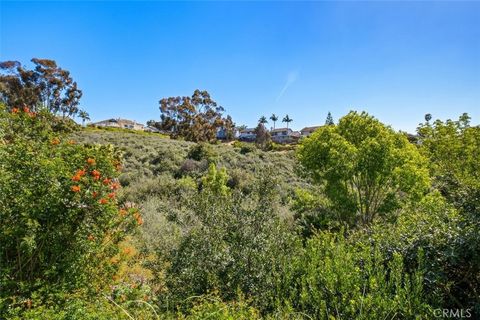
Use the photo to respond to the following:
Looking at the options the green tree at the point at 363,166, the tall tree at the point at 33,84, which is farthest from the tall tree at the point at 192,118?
the green tree at the point at 363,166

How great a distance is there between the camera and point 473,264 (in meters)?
4.23

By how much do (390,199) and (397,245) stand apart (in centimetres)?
529

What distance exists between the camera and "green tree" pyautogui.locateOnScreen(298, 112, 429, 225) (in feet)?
30.2

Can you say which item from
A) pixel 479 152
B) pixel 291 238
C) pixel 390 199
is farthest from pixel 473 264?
pixel 479 152

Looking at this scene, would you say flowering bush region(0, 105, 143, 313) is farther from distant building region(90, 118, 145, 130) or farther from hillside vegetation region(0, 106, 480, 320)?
distant building region(90, 118, 145, 130)

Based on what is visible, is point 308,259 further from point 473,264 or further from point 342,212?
point 342,212

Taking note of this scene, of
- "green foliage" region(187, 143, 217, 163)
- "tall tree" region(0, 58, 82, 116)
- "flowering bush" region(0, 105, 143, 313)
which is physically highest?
"tall tree" region(0, 58, 82, 116)

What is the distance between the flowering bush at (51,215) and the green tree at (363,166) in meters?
7.46

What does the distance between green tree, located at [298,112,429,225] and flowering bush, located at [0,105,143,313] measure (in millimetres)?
7460

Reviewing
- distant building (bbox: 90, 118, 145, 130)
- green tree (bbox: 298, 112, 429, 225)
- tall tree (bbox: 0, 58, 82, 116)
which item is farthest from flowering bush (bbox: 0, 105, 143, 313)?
distant building (bbox: 90, 118, 145, 130)

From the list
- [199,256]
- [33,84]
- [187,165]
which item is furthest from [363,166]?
[33,84]

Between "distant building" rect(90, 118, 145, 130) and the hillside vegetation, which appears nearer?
the hillside vegetation

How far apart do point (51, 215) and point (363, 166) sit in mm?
8565

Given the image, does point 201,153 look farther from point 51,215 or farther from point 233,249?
point 51,215
